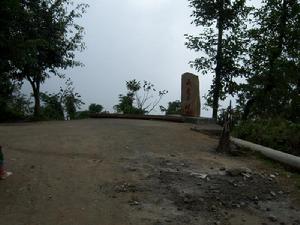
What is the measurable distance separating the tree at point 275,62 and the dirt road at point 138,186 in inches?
345

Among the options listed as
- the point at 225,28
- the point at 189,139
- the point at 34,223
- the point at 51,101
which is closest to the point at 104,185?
the point at 34,223

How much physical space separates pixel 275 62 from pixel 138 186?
1150cm

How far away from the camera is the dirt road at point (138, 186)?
5098mm

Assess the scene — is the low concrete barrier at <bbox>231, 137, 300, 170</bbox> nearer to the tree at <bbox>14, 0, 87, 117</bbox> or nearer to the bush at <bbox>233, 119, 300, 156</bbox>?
the bush at <bbox>233, 119, 300, 156</bbox>

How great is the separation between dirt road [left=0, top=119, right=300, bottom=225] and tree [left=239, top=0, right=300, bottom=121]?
28.8 ft

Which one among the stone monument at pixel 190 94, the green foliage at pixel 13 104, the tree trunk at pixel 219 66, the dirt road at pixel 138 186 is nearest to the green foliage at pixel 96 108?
the green foliage at pixel 13 104

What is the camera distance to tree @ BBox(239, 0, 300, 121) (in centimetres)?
1628

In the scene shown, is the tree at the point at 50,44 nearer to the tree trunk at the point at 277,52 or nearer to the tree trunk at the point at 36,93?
the tree trunk at the point at 36,93

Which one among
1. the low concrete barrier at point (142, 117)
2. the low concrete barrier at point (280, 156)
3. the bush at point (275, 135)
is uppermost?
the low concrete barrier at point (142, 117)

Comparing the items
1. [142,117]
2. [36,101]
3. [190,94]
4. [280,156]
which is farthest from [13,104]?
[280,156]

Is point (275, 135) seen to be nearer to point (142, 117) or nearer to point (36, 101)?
point (142, 117)

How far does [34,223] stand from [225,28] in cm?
1305

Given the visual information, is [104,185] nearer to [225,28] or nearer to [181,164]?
[181,164]

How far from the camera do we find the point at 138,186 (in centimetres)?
597
